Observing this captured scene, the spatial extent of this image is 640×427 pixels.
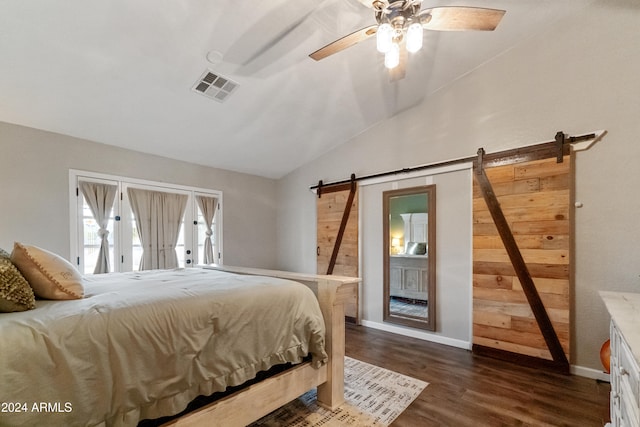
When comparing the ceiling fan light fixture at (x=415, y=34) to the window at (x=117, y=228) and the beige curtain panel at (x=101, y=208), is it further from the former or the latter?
the beige curtain panel at (x=101, y=208)

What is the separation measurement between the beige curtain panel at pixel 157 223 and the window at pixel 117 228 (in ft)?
0.21

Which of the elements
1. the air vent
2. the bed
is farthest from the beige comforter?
the air vent

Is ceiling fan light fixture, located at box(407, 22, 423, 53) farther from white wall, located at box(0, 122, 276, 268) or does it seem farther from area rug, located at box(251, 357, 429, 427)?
white wall, located at box(0, 122, 276, 268)

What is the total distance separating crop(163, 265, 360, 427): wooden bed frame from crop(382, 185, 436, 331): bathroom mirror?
1899 millimetres

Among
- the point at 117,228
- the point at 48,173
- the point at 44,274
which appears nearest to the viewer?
the point at 44,274

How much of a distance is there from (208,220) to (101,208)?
4.58ft

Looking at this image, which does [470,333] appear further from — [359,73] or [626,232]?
[359,73]

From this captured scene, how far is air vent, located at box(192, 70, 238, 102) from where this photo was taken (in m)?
2.81

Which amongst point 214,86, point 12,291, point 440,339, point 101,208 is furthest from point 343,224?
point 12,291

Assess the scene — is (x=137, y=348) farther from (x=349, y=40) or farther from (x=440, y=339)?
(x=440, y=339)

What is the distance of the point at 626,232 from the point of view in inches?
99.0

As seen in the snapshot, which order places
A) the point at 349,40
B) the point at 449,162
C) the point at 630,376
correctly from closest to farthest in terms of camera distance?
the point at 630,376 < the point at 349,40 < the point at 449,162

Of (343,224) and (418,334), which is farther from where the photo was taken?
(343,224)

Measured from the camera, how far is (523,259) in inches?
115
